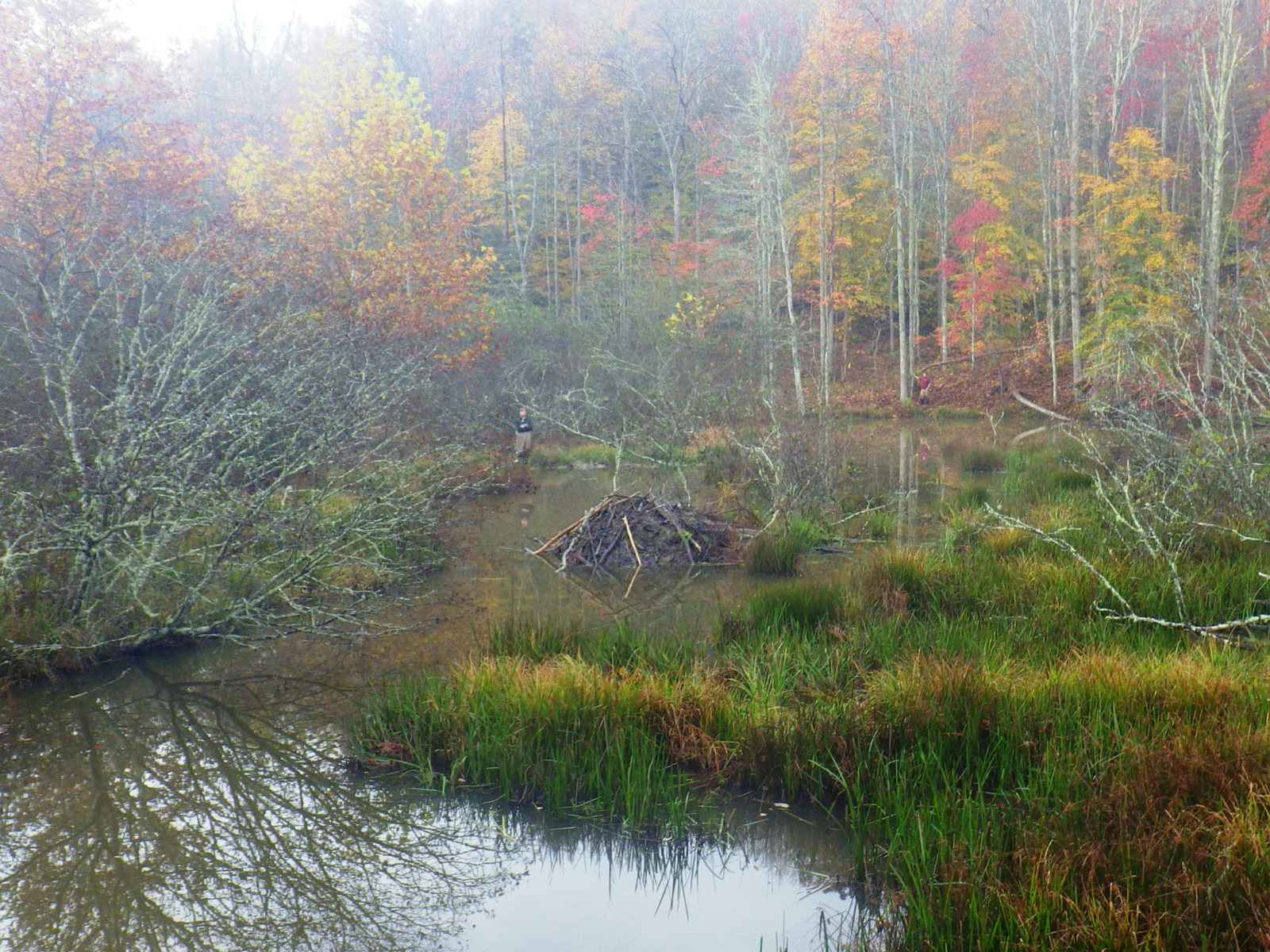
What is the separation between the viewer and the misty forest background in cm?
720

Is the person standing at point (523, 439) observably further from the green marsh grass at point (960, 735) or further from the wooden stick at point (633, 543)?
the green marsh grass at point (960, 735)

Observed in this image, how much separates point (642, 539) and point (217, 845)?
6.69 meters

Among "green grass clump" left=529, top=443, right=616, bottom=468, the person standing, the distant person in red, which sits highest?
the distant person in red

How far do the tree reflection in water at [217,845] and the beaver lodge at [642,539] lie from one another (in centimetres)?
512

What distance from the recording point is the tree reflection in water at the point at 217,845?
3631 millimetres

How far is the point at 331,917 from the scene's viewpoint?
3693 mm

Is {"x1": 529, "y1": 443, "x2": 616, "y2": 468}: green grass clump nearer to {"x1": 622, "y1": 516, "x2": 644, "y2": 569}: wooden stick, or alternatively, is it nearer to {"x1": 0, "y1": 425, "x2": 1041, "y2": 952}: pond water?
{"x1": 622, "y1": 516, "x2": 644, "y2": 569}: wooden stick

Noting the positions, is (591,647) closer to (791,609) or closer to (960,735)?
(791,609)

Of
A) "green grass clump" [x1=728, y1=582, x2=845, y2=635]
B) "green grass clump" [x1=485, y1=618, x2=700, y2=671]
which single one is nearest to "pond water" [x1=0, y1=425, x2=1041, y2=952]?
"green grass clump" [x1=485, y1=618, x2=700, y2=671]

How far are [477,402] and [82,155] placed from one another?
29.2 feet

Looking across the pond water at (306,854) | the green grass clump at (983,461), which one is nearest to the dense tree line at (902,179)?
the green grass clump at (983,461)

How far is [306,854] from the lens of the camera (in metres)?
4.17

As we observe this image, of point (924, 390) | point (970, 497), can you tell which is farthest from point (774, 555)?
point (924, 390)

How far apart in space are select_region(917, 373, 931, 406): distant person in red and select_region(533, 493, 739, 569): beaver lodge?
18708 mm
